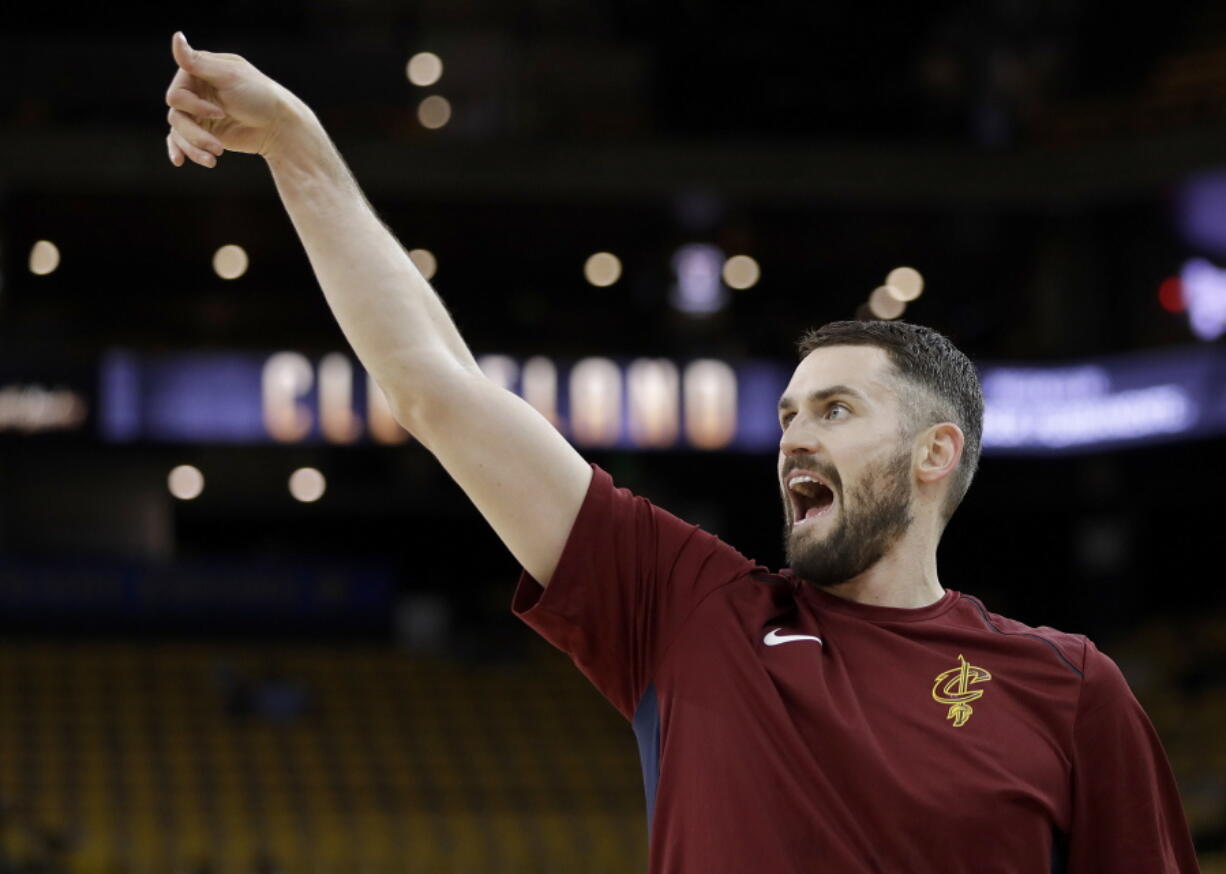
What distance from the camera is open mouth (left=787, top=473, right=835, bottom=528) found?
85.0 inches

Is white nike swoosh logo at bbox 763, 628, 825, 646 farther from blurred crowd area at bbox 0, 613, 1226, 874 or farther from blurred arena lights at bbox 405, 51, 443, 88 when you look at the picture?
blurred arena lights at bbox 405, 51, 443, 88

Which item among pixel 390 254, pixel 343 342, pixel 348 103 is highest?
pixel 348 103

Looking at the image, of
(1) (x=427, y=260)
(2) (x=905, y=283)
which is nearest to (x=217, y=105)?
(1) (x=427, y=260)

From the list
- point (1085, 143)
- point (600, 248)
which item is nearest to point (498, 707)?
point (600, 248)

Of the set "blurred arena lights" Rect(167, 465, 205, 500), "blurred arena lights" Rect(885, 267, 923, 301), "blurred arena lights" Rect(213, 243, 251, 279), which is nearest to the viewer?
"blurred arena lights" Rect(167, 465, 205, 500)

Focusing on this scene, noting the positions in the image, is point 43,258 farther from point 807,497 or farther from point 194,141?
point 807,497

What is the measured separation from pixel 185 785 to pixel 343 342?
5.71m

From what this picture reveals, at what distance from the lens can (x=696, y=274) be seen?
1916 centimetres

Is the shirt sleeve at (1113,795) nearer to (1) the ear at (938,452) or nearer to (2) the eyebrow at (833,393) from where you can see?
(1) the ear at (938,452)

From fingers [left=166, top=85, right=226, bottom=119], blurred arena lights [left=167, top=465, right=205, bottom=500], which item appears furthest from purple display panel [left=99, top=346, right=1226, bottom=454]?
fingers [left=166, top=85, right=226, bottom=119]

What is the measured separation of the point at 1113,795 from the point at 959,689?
22 cm

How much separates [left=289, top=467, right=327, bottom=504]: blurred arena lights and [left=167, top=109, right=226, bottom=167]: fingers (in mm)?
15994

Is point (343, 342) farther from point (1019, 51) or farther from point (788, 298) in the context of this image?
point (1019, 51)

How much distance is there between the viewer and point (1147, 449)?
61.4ft
